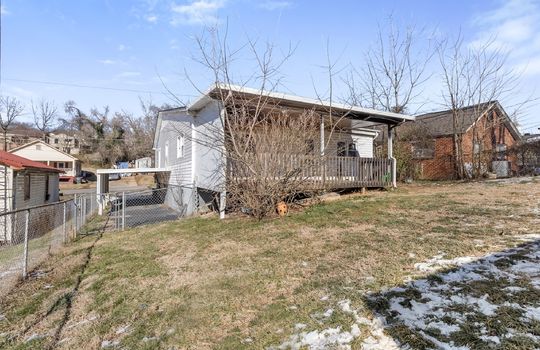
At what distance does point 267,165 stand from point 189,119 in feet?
20.3

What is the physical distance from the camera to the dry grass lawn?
3.04m

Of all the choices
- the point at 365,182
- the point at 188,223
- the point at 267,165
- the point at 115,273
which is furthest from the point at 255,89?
the point at 115,273

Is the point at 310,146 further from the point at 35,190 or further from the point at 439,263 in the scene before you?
the point at 35,190

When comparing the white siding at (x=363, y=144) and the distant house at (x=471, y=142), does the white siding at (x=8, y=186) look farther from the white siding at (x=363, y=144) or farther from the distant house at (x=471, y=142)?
the distant house at (x=471, y=142)

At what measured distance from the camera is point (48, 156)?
3981 centimetres

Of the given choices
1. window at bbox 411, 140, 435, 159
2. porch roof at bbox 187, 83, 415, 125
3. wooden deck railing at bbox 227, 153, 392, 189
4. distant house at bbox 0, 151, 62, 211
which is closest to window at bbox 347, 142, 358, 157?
porch roof at bbox 187, 83, 415, 125

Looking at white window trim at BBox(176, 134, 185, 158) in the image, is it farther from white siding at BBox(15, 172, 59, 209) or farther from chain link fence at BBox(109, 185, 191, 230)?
white siding at BBox(15, 172, 59, 209)

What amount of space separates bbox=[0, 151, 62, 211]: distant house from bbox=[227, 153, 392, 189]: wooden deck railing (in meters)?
8.14

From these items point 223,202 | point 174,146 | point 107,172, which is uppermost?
point 174,146

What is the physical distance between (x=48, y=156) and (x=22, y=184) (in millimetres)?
32439

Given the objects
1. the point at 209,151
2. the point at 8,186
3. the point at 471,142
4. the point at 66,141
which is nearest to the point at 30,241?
the point at 8,186

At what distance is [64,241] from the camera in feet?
25.9

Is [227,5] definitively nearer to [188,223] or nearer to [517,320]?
[188,223]

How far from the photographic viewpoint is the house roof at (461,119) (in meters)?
18.1
